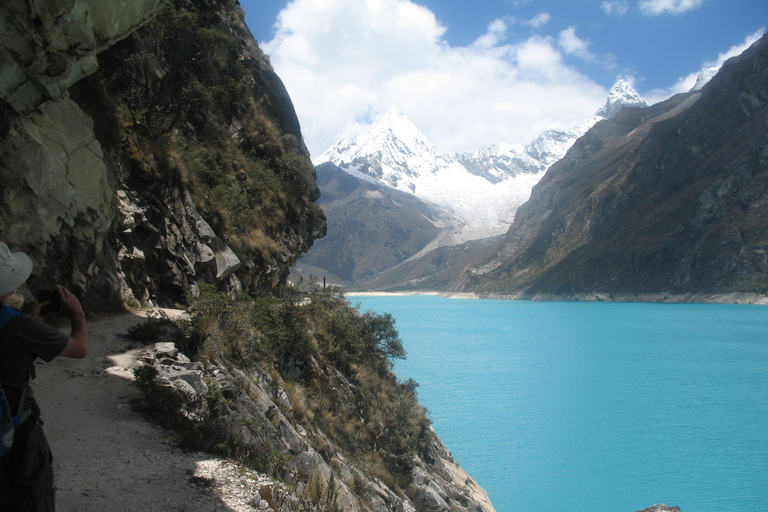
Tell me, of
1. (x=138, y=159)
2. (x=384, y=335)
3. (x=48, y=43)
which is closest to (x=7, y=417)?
(x=48, y=43)

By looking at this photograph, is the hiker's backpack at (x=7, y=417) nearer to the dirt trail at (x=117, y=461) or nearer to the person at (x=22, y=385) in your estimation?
the person at (x=22, y=385)

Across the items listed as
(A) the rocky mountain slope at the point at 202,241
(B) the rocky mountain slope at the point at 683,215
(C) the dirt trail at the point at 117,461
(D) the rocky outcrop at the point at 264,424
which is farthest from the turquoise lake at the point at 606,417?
(B) the rocky mountain slope at the point at 683,215

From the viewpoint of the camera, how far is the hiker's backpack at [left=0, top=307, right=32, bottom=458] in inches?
103

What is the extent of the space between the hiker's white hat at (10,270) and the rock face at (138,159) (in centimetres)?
496

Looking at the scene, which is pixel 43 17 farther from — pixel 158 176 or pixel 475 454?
pixel 475 454

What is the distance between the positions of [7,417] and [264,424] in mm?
4158

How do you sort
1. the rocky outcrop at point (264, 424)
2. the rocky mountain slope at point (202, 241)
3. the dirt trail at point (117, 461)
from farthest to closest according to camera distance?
the rocky mountain slope at point (202, 241), the rocky outcrop at point (264, 424), the dirt trail at point (117, 461)

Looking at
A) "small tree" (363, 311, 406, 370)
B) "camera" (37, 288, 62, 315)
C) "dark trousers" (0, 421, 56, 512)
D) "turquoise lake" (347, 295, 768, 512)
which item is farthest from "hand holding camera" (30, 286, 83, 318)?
"turquoise lake" (347, 295, 768, 512)

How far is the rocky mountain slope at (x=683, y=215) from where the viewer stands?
9919cm

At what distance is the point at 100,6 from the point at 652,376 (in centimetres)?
4096

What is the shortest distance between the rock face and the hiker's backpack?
5.22 metres

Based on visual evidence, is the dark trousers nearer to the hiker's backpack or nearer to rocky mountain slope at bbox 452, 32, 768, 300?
the hiker's backpack

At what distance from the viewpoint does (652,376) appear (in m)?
36.0

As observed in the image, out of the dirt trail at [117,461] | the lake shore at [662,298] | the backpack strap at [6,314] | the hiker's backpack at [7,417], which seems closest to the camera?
the hiker's backpack at [7,417]
